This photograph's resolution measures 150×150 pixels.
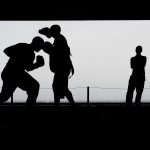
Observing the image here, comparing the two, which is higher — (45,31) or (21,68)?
(45,31)

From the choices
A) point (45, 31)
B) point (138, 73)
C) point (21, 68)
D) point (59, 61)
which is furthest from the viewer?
point (138, 73)

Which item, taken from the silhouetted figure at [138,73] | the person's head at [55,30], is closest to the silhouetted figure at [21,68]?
the person's head at [55,30]

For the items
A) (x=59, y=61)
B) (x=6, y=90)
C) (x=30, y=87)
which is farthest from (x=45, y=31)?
(x=6, y=90)

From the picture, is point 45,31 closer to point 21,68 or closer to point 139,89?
point 21,68

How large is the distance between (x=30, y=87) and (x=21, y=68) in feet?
1.27

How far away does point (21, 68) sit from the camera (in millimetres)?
7031

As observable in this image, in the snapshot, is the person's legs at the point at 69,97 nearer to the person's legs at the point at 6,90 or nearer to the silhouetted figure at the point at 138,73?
the person's legs at the point at 6,90

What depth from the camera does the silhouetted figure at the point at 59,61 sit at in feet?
26.7

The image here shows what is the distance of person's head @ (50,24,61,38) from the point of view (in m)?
7.95

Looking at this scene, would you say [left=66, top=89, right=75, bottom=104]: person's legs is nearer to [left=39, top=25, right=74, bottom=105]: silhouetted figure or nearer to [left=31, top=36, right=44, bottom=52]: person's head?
[left=39, top=25, right=74, bottom=105]: silhouetted figure

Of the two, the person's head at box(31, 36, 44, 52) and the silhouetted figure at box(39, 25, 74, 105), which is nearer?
the person's head at box(31, 36, 44, 52)

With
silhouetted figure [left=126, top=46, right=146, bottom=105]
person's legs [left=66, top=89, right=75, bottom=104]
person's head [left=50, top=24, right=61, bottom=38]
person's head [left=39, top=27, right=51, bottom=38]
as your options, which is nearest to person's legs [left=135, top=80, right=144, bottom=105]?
silhouetted figure [left=126, top=46, right=146, bottom=105]
